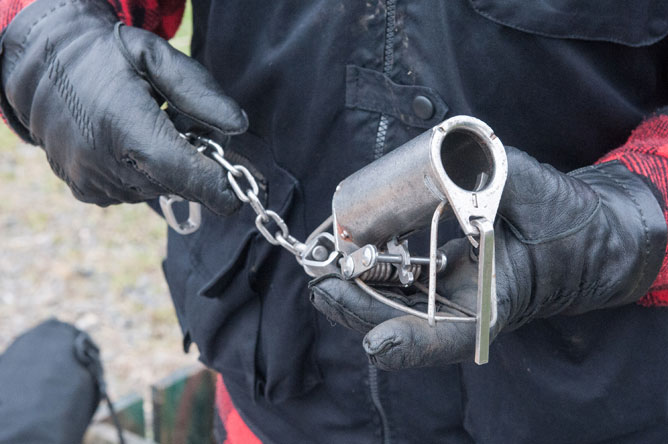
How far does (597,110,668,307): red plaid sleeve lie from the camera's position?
1.06 m

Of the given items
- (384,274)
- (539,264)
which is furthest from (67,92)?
(539,264)

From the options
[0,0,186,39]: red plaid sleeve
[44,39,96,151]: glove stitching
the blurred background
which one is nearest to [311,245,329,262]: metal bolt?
[44,39,96,151]: glove stitching

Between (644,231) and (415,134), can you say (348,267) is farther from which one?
(644,231)

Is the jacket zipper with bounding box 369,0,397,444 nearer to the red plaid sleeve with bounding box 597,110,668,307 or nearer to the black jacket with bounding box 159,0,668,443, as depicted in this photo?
the black jacket with bounding box 159,0,668,443

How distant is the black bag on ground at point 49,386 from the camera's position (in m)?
2.10

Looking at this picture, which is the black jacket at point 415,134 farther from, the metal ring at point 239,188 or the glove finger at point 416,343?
the glove finger at point 416,343

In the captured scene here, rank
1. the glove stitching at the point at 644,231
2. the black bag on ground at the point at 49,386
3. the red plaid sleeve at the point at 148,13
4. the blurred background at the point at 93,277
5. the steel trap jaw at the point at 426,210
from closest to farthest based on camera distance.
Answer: the steel trap jaw at the point at 426,210 < the glove stitching at the point at 644,231 < the red plaid sleeve at the point at 148,13 < the black bag on ground at the point at 49,386 < the blurred background at the point at 93,277

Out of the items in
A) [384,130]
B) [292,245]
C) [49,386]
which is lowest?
[49,386]

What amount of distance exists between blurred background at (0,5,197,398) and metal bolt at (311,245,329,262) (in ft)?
7.56

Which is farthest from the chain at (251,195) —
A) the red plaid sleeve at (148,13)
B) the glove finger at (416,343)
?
the red plaid sleeve at (148,13)

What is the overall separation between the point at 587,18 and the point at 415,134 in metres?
0.28

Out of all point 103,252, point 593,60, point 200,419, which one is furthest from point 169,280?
point 103,252

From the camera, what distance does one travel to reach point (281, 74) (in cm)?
118

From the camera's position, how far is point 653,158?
108 cm
